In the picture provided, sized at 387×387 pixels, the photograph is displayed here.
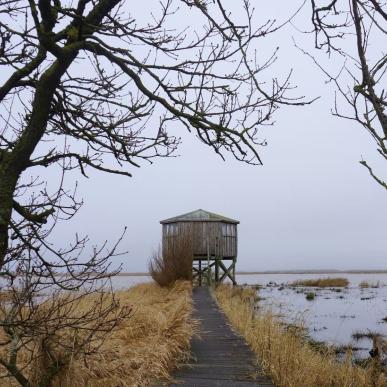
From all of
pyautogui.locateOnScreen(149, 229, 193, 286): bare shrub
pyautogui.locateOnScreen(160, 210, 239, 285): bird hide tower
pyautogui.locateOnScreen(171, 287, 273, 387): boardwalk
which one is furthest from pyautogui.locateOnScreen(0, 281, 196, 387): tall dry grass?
pyautogui.locateOnScreen(160, 210, 239, 285): bird hide tower

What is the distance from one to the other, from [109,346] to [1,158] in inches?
125

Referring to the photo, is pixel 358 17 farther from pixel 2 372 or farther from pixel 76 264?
pixel 2 372

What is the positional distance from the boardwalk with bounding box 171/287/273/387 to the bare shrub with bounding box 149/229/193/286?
466 inches

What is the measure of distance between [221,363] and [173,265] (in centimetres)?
1483

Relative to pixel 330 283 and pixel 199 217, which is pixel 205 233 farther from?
pixel 330 283

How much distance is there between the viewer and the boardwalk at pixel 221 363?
5.33 m

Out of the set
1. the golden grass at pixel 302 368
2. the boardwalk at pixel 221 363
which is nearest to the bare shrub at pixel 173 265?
the boardwalk at pixel 221 363

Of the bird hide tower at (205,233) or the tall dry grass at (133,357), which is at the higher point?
→ the bird hide tower at (205,233)

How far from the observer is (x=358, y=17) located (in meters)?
1.78

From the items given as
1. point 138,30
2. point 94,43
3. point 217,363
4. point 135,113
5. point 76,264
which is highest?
point 138,30

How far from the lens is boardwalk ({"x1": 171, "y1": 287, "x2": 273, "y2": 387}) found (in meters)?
5.33

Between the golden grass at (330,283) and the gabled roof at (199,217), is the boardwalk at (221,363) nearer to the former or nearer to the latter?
the gabled roof at (199,217)

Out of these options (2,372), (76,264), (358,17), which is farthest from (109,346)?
(358,17)

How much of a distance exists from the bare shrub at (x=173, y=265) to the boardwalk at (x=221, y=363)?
1184 centimetres
